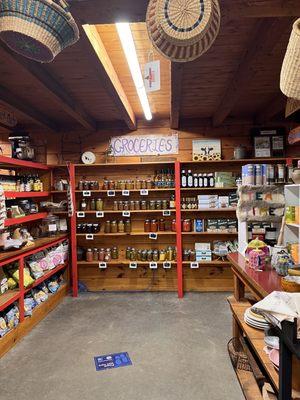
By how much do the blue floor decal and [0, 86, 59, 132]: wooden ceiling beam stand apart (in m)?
2.84

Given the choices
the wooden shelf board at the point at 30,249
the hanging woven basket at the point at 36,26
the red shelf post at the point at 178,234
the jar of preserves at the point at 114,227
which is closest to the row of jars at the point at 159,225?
the red shelf post at the point at 178,234

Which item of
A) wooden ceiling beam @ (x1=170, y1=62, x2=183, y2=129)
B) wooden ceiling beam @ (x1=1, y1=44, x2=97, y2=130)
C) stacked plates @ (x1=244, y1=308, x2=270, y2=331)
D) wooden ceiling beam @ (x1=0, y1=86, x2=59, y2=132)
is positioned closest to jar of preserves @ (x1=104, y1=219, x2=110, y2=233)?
wooden ceiling beam @ (x1=1, y1=44, x2=97, y2=130)

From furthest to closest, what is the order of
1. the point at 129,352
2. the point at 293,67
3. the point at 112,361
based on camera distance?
1. the point at 129,352
2. the point at 112,361
3. the point at 293,67

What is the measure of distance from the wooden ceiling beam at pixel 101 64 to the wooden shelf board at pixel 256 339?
86.3 inches

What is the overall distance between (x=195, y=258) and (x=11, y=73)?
335 cm

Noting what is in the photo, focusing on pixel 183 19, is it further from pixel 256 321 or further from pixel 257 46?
pixel 256 321

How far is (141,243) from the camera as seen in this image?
16.0 feet

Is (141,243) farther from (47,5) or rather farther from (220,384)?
(47,5)

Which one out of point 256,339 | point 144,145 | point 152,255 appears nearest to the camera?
point 256,339

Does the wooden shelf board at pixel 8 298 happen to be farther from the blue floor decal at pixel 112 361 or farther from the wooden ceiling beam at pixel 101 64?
the wooden ceiling beam at pixel 101 64

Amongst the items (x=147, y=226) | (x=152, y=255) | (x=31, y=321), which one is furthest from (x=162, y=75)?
(x=31, y=321)

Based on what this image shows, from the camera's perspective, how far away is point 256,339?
1861 millimetres

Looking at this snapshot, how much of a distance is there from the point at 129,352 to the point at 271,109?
3.37 m

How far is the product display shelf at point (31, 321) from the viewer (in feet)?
9.67
